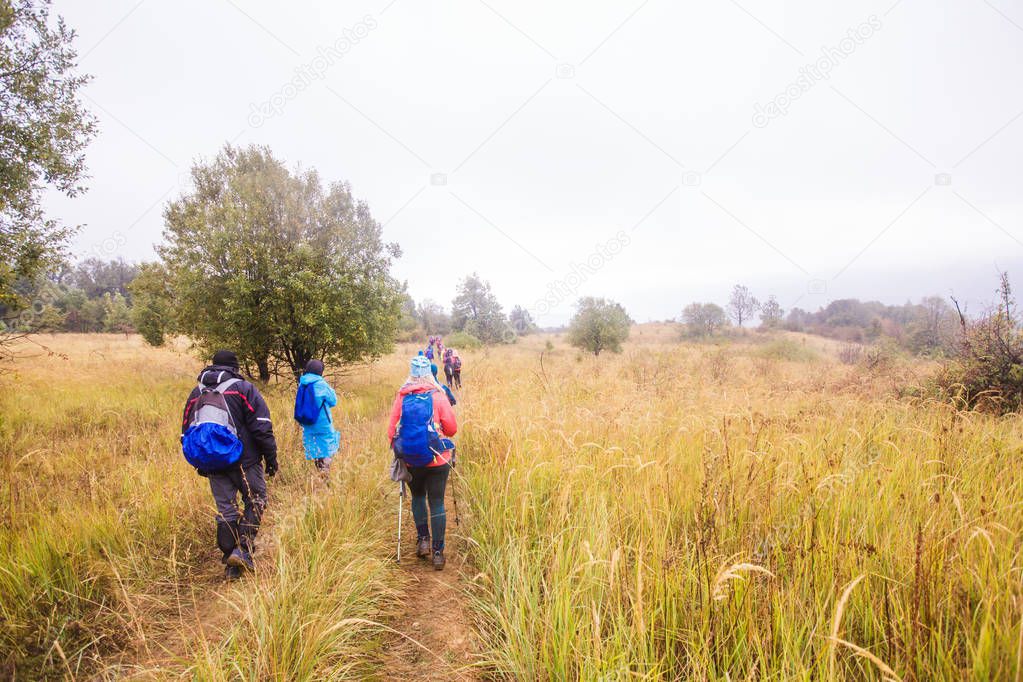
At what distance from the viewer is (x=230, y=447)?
392 cm

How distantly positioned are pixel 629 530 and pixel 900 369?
11.8 metres

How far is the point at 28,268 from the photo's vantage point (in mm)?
7852

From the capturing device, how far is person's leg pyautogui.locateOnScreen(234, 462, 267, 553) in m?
4.02

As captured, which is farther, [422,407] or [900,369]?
[900,369]

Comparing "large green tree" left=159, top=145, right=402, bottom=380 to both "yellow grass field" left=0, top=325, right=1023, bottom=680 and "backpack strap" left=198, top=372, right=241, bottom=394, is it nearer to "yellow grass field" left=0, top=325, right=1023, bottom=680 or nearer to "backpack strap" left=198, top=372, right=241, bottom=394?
"yellow grass field" left=0, top=325, right=1023, bottom=680

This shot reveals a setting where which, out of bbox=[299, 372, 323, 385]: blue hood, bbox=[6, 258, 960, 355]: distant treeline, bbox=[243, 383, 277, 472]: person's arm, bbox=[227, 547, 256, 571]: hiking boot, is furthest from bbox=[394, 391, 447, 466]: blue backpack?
bbox=[6, 258, 960, 355]: distant treeline

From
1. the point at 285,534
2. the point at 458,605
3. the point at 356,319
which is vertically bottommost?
the point at 458,605

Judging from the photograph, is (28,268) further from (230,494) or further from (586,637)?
(586,637)

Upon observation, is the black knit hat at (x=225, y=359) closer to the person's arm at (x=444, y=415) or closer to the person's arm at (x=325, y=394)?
the person's arm at (x=325, y=394)

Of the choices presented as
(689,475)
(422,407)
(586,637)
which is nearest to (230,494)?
(422,407)

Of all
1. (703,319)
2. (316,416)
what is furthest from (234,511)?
(703,319)

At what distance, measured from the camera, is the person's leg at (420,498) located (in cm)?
415

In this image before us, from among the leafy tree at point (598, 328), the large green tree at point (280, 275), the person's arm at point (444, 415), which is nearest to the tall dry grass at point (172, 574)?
the person's arm at point (444, 415)

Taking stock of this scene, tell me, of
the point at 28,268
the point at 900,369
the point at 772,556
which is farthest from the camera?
the point at 900,369
